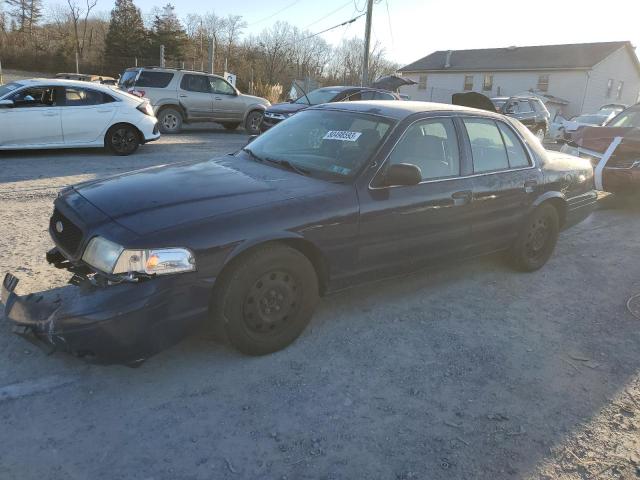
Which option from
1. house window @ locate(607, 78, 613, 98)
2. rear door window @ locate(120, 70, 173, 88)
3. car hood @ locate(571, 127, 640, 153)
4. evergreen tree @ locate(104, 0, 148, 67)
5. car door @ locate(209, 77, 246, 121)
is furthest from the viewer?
evergreen tree @ locate(104, 0, 148, 67)

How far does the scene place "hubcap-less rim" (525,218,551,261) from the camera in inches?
202

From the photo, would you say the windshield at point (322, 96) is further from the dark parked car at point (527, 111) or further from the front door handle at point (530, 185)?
the front door handle at point (530, 185)

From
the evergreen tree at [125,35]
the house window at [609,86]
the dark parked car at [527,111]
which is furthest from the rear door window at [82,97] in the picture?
the evergreen tree at [125,35]

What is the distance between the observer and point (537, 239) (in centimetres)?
523

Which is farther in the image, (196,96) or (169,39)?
(169,39)

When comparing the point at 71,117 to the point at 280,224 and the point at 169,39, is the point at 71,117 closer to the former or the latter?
the point at 280,224

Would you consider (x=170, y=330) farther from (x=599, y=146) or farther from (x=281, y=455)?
(x=599, y=146)

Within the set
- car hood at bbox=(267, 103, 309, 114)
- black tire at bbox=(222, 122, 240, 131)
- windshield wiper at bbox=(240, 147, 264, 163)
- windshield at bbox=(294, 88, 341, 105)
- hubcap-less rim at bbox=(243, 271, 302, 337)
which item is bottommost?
hubcap-less rim at bbox=(243, 271, 302, 337)

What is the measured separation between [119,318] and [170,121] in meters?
13.0

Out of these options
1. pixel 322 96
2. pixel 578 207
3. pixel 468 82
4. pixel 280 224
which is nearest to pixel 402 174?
pixel 280 224

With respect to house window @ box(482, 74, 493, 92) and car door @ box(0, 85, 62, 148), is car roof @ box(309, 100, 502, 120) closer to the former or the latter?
car door @ box(0, 85, 62, 148)

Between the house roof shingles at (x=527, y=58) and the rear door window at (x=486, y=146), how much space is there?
1515 inches

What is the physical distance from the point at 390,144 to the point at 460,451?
7.12ft

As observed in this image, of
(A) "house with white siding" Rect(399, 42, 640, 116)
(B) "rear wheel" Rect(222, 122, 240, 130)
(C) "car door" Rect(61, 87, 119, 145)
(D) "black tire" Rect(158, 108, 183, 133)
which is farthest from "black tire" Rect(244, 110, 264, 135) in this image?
(A) "house with white siding" Rect(399, 42, 640, 116)
